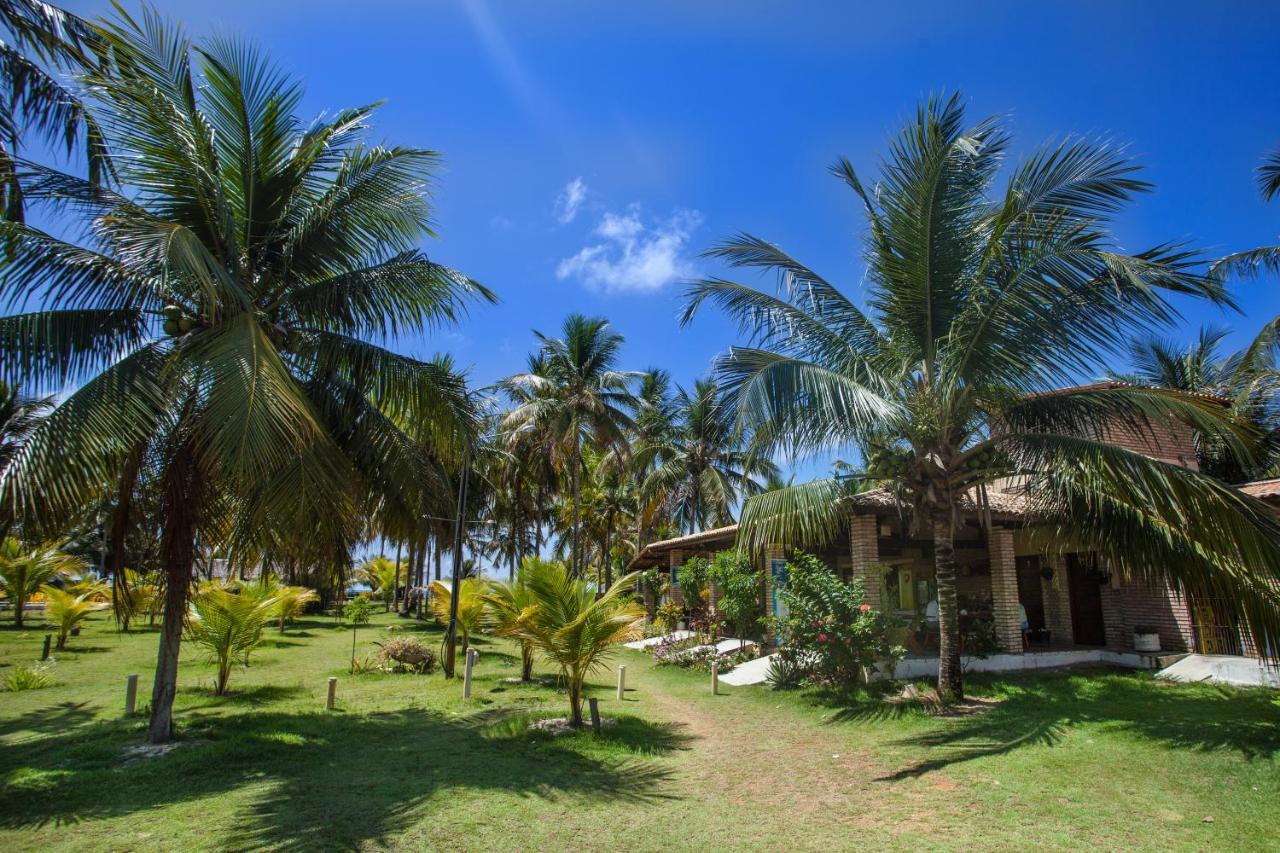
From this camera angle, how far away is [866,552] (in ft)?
45.1

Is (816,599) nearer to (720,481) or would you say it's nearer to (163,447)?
(163,447)

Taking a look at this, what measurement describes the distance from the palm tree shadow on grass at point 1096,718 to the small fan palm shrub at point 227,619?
920 centimetres

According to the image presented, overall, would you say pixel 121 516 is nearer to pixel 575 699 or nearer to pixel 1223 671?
pixel 575 699

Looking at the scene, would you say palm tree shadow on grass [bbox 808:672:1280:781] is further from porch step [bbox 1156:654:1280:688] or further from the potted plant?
the potted plant

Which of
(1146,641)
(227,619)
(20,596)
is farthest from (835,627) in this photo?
(20,596)

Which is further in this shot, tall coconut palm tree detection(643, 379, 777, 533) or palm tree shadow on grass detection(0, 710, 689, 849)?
tall coconut palm tree detection(643, 379, 777, 533)

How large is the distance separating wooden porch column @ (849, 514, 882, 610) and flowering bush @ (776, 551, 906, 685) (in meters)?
0.95

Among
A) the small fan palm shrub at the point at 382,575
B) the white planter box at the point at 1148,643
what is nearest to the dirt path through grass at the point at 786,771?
the white planter box at the point at 1148,643

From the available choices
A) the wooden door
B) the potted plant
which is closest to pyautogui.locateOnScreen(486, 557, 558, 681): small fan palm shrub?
the potted plant

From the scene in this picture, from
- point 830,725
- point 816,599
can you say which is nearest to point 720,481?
point 816,599

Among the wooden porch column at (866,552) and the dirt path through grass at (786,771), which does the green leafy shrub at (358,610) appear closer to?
the dirt path through grass at (786,771)

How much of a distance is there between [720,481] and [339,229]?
22238mm

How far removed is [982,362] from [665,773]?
654 cm

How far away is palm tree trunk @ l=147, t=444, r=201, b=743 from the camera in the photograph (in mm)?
8086
